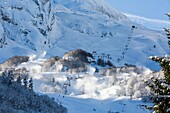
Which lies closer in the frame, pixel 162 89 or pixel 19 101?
pixel 162 89

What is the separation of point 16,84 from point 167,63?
11989 cm

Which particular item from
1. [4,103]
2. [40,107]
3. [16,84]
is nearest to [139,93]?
[16,84]

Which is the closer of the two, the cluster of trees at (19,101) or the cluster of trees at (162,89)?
the cluster of trees at (162,89)

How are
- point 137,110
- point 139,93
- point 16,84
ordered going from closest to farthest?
point 16,84
point 137,110
point 139,93

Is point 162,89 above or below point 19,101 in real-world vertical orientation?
below

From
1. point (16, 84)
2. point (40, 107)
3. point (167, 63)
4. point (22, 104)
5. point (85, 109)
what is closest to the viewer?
point (167, 63)

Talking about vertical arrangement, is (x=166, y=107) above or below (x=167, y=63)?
below

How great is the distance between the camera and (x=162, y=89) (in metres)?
16.3

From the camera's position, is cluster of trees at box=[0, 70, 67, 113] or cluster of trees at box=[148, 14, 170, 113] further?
cluster of trees at box=[0, 70, 67, 113]

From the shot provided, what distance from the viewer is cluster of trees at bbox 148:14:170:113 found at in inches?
624

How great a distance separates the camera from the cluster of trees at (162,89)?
1584 cm

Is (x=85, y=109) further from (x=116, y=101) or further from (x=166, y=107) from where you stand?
(x=166, y=107)

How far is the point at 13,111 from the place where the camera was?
96875mm

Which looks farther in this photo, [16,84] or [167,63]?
[16,84]
